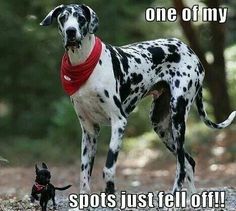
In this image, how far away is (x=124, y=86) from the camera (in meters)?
7.73

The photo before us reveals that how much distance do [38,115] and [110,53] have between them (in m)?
A: 15.8

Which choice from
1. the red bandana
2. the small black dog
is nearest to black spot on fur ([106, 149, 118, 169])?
the small black dog

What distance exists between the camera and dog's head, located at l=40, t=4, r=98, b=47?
715 cm

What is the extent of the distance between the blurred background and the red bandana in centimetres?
870

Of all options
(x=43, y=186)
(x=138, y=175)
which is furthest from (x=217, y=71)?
(x=43, y=186)

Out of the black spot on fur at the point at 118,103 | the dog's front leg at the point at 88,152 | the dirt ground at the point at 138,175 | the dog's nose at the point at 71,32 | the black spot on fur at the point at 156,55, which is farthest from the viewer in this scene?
the dirt ground at the point at 138,175

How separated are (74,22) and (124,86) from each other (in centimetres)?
95

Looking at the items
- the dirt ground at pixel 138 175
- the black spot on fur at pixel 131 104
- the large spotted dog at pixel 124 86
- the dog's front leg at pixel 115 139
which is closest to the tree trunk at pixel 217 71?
the dirt ground at pixel 138 175

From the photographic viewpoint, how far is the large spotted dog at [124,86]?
7.36 metres

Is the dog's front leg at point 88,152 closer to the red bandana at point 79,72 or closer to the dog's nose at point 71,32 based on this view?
the red bandana at point 79,72

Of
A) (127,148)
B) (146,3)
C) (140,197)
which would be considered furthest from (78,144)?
(140,197)

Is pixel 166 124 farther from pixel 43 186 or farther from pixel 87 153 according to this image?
pixel 43 186

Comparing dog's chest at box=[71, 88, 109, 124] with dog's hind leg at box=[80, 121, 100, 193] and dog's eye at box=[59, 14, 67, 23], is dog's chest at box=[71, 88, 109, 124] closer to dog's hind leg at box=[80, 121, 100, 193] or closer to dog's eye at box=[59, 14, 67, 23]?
dog's hind leg at box=[80, 121, 100, 193]

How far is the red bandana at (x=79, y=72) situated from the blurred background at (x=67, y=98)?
343 inches
